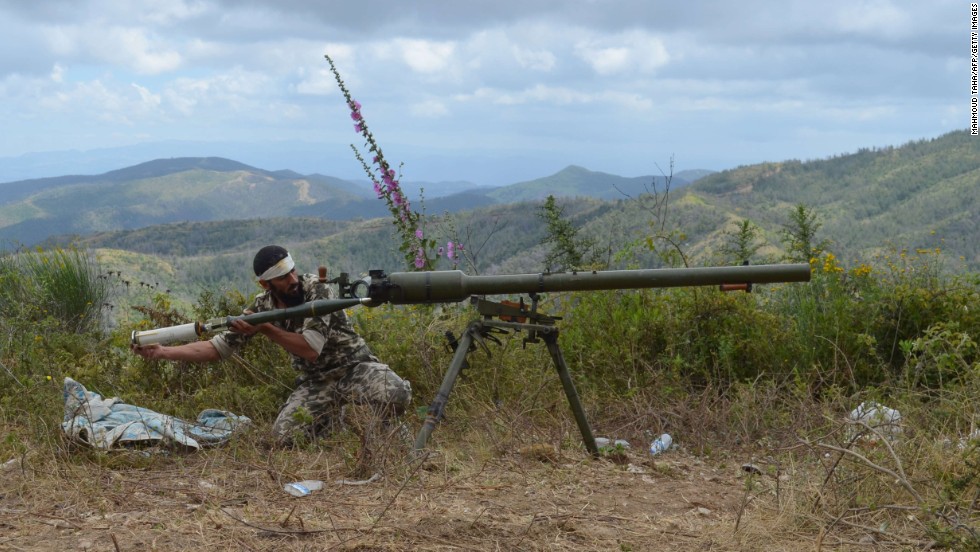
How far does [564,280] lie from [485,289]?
1.26 ft

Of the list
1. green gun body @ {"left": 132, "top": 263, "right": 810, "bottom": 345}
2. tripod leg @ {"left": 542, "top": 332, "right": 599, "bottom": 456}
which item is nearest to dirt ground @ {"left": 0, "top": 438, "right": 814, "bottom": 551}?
tripod leg @ {"left": 542, "top": 332, "right": 599, "bottom": 456}

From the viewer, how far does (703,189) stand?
4141 cm

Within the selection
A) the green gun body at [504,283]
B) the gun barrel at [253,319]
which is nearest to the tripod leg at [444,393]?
the green gun body at [504,283]

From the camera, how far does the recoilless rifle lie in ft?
14.2

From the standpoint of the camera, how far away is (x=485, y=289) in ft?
14.5

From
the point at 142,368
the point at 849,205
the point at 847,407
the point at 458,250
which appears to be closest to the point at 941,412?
the point at 847,407

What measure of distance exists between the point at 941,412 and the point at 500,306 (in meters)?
2.77

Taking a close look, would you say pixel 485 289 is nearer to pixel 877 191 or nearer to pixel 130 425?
pixel 130 425

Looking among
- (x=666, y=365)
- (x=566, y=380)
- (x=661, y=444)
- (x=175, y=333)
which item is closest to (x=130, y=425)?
(x=175, y=333)

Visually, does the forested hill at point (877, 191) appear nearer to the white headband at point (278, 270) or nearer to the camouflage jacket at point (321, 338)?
the camouflage jacket at point (321, 338)

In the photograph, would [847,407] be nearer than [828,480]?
No

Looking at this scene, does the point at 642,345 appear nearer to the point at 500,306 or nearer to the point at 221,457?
the point at 500,306

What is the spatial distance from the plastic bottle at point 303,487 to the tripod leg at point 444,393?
0.54m

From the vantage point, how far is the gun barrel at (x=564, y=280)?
14.2 feet
